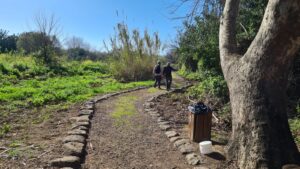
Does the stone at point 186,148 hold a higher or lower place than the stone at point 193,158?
higher

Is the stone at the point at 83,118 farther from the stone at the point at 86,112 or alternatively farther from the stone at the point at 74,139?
the stone at the point at 74,139

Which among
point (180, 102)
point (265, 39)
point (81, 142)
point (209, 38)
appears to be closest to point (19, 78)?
point (180, 102)

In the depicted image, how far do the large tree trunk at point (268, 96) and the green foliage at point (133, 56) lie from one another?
13127 millimetres

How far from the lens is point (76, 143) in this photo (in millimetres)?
5090

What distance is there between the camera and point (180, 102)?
34.0ft

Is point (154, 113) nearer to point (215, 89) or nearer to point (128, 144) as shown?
point (215, 89)

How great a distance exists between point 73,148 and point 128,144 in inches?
40.4

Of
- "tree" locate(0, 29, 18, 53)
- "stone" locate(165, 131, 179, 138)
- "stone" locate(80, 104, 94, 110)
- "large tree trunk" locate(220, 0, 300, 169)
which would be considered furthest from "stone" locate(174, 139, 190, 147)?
"tree" locate(0, 29, 18, 53)

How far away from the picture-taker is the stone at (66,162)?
4156 mm

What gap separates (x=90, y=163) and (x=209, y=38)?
5.90 meters

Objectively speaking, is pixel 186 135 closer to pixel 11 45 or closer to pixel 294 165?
pixel 294 165

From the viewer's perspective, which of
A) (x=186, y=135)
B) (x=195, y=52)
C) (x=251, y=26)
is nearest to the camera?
(x=186, y=135)

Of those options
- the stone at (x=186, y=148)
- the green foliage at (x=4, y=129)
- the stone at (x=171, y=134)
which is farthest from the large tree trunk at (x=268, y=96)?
the green foliage at (x=4, y=129)

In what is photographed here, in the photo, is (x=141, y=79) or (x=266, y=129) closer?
(x=266, y=129)
